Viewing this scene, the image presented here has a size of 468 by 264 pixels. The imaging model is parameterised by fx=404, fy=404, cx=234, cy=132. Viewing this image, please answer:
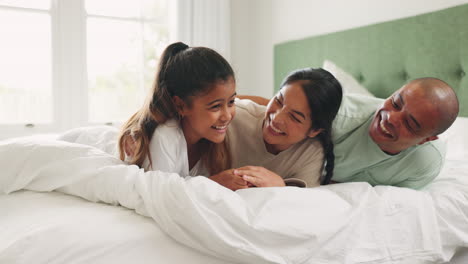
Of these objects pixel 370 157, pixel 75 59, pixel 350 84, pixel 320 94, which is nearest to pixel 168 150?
pixel 320 94

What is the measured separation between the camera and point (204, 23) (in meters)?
3.36

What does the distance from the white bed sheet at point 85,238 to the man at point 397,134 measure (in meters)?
0.71

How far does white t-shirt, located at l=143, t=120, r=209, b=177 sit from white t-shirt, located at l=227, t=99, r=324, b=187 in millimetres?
251

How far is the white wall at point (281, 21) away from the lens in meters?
2.23

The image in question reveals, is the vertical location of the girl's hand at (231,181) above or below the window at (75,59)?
below

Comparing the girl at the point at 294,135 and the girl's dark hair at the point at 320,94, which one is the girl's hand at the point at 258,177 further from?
the girl's dark hair at the point at 320,94

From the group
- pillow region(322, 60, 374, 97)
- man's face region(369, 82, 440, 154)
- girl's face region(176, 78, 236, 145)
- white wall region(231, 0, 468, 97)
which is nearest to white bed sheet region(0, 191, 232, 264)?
girl's face region(176, 78, 236, 145)

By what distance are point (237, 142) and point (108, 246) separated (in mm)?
799

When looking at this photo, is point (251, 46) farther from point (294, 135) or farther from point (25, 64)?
point (294, 135)

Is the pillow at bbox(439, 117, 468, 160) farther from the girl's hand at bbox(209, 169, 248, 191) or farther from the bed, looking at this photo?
the girl's hand at bbox(209, 169, 248, 191)

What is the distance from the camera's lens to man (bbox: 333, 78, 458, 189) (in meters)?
1.24

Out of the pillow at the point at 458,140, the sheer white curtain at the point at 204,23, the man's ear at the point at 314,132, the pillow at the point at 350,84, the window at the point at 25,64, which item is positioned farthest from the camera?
the sheer white curtain at the point at 204,23

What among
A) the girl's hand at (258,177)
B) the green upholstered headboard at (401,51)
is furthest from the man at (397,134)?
the green upholstered headboard at (401,51)

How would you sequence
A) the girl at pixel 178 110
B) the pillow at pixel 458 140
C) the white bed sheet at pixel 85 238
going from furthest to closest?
the pillow at pixel 458 140 < the girl at pixel 178 110 < the white bed sheet at pixel 85 238
